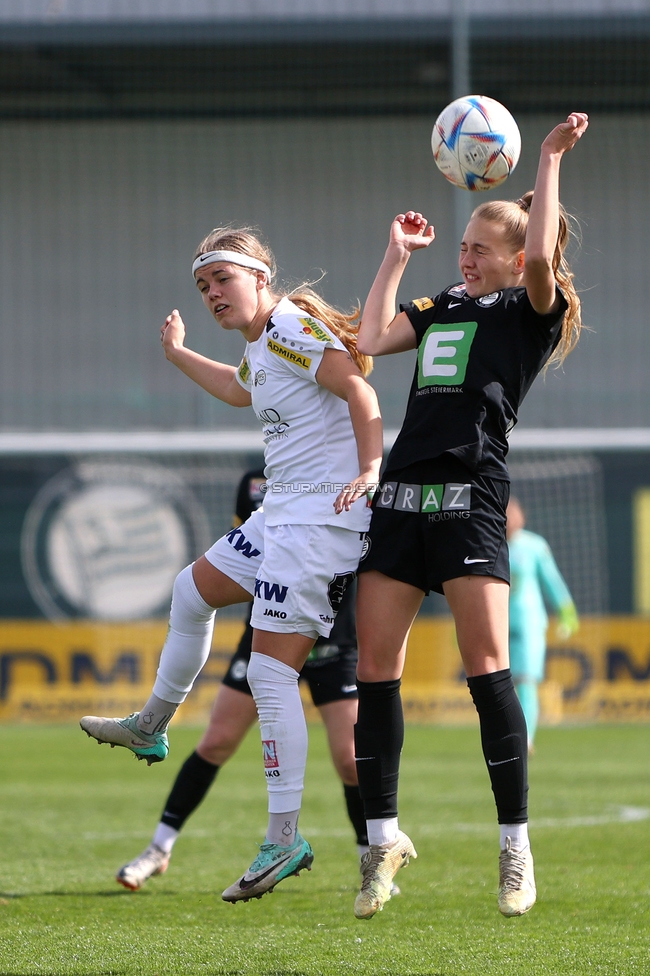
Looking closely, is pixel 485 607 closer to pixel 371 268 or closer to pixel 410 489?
pixel 410 489

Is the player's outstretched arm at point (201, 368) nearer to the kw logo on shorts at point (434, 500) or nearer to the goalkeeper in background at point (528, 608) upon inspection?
the kw logo on shorts at point (434, 500)

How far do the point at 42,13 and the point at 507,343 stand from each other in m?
15.1

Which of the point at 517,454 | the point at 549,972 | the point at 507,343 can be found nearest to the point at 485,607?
the point at 507,343

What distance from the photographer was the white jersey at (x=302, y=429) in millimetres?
4195

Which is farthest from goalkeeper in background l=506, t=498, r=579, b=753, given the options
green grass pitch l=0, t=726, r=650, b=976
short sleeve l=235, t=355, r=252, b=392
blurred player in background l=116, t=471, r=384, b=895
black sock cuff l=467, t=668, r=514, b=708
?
black sock cuff l=467, t=668, r=514, b=708

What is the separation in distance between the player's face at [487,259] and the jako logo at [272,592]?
116 cm

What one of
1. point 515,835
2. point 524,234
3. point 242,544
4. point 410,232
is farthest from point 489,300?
point 515,835

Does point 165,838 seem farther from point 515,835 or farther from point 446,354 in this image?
point 446,354

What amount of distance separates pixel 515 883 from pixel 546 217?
2041mm

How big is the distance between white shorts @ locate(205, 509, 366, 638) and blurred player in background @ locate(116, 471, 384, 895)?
136cm

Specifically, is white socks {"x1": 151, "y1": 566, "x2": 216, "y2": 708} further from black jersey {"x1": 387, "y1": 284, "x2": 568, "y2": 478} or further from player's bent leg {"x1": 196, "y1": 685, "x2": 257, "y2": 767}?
player's bent leg {"x1": 196, "y1": 685, "x2": 257, "y2": 767}

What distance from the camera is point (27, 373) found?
16.9 metres

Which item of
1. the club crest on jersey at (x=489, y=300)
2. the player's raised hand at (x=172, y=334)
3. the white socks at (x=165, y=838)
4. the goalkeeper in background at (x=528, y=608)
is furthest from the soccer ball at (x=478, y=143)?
the goalkeeper in background at (x=528, y=608)

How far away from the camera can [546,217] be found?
388 centimetres
